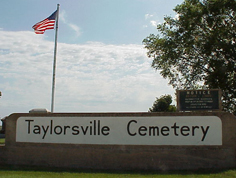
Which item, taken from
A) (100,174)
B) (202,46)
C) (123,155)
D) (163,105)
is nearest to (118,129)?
(123,155)

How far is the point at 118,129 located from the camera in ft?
40.1

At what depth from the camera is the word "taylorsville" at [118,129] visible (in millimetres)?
11711

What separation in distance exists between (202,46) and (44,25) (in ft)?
53.7

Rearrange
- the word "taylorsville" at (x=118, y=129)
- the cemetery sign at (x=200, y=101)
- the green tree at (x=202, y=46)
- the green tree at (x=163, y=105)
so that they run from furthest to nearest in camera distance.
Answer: the green tree at (x=163, y=105) < the green tree at (x=202, y=46) < the cemetery sign at (x=200, y=101) < the word "taylorsville" at (x=118, y=129)

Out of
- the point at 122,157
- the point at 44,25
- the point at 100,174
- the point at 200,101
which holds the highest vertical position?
the point at 44,25

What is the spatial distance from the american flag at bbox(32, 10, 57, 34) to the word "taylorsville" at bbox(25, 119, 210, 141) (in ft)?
27.9

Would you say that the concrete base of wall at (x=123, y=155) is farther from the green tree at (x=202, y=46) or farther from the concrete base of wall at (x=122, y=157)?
the green tree at (x=202, y=46)

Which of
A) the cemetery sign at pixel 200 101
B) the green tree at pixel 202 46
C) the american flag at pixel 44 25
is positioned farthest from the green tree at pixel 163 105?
the cemetery sign at pixel 200 101

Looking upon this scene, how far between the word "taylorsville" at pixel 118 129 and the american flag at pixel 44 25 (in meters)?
8.50

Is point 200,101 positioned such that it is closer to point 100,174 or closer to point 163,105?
point 100,174

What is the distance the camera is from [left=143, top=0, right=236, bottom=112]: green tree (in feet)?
94.2

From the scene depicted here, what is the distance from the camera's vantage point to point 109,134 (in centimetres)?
1224

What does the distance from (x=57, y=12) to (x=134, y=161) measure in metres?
13.0

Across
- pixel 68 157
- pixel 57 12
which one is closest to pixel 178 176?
pixel 68 157
